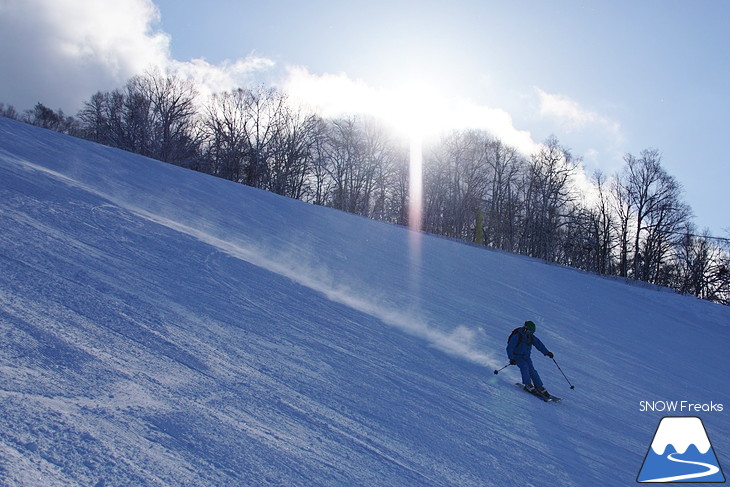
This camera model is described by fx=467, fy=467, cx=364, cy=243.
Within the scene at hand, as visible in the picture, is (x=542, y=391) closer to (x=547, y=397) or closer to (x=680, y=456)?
(x=547, y=397)

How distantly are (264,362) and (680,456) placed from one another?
6446 mm

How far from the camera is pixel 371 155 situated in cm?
4878

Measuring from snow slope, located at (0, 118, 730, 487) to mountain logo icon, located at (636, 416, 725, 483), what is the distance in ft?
0.60

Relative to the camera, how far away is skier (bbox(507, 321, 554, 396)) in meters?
7.99

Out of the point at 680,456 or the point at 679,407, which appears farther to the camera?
the point at 679,407

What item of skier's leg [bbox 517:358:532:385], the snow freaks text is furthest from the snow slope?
skier's leg [bbox 517:358:532:385]

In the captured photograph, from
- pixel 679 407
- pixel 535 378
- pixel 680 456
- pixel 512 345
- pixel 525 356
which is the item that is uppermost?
pixel 512 345

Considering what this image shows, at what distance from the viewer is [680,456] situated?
7.11 metres

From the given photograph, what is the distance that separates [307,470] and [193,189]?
1491 centimetres

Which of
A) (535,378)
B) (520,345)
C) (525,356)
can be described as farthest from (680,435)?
(520,345)

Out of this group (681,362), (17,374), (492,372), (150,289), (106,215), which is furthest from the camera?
(681,362)

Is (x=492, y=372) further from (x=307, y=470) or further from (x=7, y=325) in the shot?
(x=7, y=325)

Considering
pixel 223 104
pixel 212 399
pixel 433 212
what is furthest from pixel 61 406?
pixel 223 104

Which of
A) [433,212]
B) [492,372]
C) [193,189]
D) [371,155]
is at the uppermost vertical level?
[371,155]
